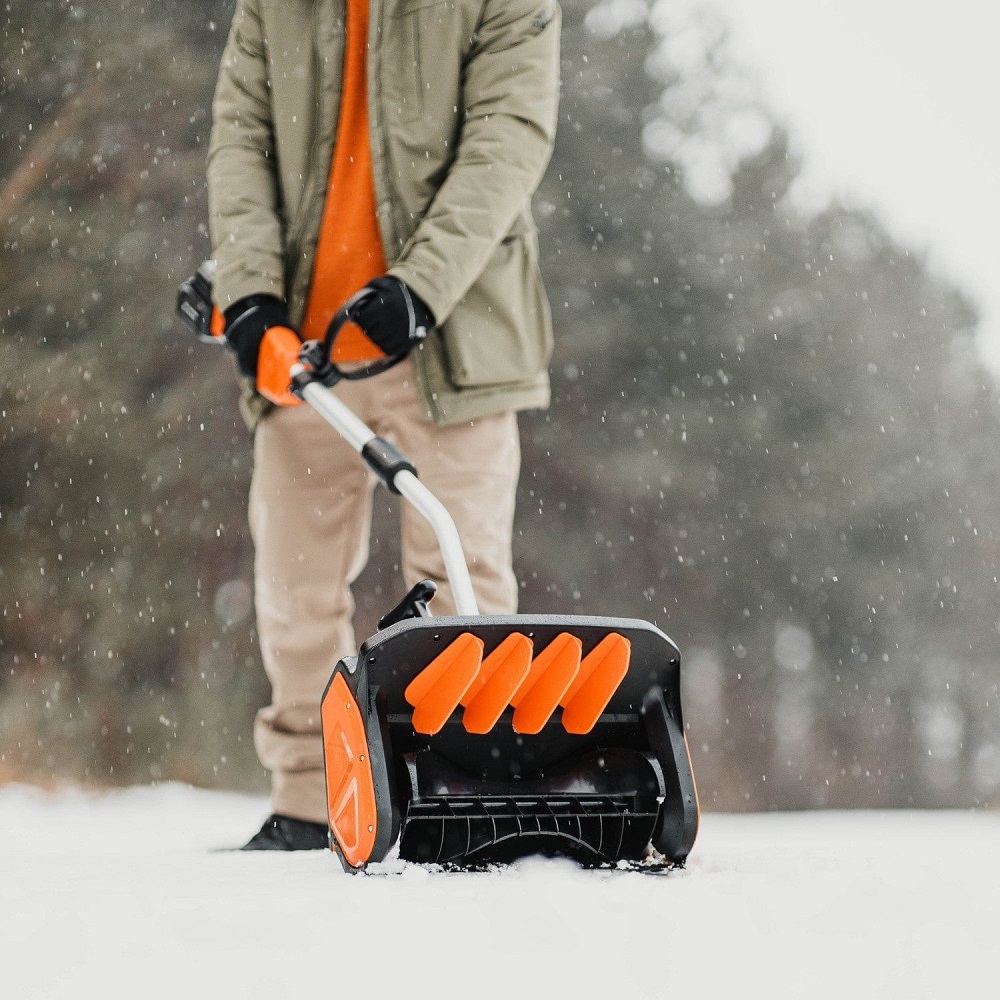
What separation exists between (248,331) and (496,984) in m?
1.37

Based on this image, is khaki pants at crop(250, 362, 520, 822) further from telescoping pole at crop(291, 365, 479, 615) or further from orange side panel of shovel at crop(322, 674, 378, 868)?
orange side panel of shovel at crop(322, 674, 378, 868)

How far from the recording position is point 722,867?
159 cm

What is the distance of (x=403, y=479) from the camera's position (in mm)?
1752

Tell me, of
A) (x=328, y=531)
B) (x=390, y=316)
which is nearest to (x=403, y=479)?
(x=390, y=316)

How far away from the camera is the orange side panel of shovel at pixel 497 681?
140cm

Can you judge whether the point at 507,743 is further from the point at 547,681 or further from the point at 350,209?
the point at 350,209

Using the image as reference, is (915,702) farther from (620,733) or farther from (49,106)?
(620,733)

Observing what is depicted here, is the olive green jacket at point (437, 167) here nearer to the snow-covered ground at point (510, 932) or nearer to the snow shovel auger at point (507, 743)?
the snow shovel auger at point (507, 743)


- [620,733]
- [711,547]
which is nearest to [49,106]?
[711,547]

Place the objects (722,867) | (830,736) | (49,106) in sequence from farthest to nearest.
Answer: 1. (830,736)
2. (49,106)
3. (722,867)

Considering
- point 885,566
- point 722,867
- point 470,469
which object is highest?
point 470,469

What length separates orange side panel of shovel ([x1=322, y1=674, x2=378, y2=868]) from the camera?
1.39m

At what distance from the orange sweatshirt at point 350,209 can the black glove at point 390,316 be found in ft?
0.92

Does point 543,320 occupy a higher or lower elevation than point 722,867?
higher
